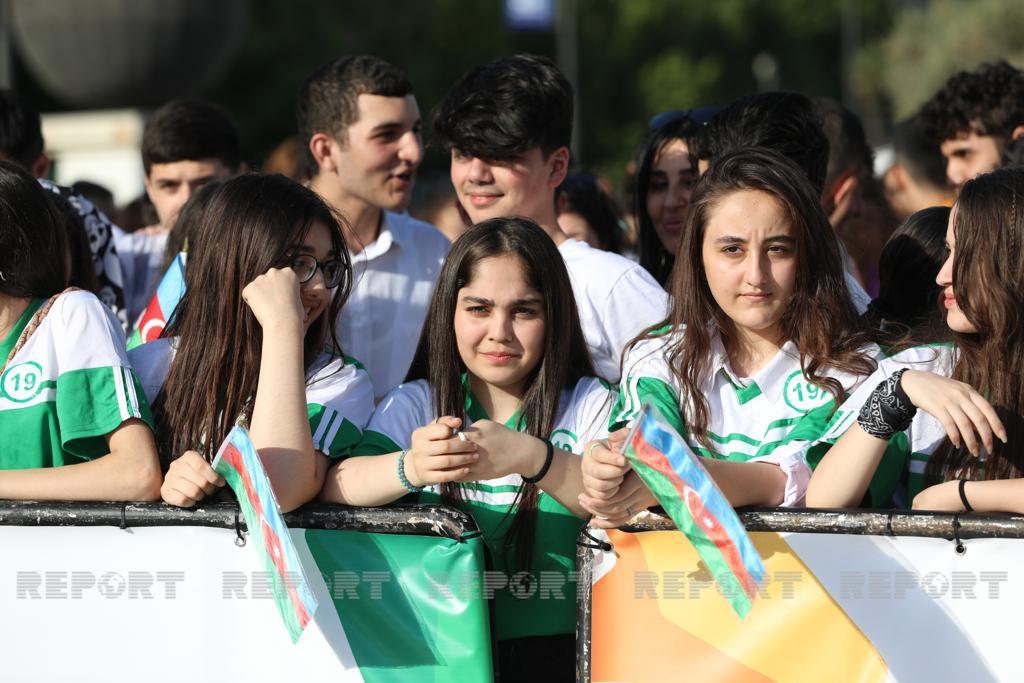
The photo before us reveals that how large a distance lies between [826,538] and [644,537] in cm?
39

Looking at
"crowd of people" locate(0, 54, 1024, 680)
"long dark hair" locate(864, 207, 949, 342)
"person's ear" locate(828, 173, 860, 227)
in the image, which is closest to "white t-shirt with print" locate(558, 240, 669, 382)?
"crowd of people" locate(0, 54, 1024, 680)

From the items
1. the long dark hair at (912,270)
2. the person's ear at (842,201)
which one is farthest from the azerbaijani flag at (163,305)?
the person's ear at (842,201)

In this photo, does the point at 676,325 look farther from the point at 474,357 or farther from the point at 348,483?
the point at 348,483

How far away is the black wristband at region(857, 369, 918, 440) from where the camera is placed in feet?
10.1

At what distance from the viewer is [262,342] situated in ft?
11.8

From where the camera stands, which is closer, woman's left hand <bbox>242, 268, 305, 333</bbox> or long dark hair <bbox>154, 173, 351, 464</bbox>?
woman's left hand <bbox>242, 268, 305, 333</bbox>

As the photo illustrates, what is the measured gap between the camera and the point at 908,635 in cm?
289

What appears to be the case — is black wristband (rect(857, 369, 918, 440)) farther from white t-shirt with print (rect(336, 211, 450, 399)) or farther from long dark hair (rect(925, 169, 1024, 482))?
white t-shirt with print (rect(336, 211, 450, 399))

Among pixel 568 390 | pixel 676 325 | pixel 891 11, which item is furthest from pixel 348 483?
pixel 891 11

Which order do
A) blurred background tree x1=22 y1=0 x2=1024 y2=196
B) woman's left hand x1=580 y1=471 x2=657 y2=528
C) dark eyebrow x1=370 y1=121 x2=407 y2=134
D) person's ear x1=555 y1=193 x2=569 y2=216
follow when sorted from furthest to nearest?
1. blurred background tree x1=22 y1=0 x2=1024 y2=196
2. person's ear x1=555 y1=193 x2=569 y2=216
3. dark eyebrow x1=370 y1=121 x2=407 y2=134
4. woman's left hand x1=580 y1=471 x2=657 y2=528

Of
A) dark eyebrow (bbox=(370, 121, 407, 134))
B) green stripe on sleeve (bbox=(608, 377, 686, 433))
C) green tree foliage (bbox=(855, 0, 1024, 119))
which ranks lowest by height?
green stripe on sleeve (bbox=(608, 377, 686, 433))

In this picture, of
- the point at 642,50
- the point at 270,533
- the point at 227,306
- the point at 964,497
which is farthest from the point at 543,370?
the point at 642,50

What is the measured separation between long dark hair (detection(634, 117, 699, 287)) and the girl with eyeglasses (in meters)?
1.72

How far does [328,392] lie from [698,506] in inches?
48.1
